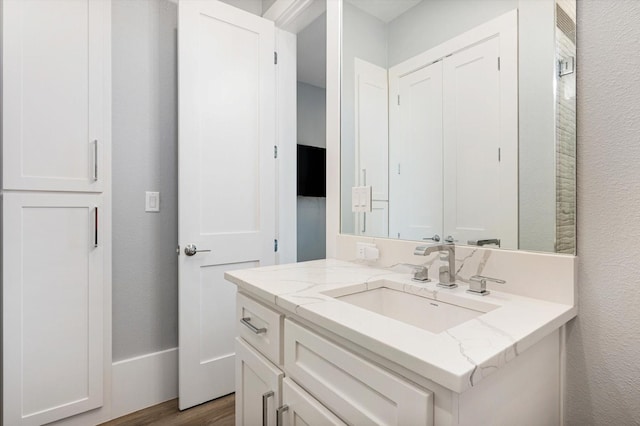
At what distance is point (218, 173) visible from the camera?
75.1 inches

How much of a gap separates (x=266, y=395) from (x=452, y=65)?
1.27m

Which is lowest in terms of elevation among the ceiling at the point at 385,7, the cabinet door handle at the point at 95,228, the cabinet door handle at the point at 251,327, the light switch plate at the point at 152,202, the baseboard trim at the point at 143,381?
the baseboard trim at the point at 143,381

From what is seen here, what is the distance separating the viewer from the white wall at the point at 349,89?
1553 mm

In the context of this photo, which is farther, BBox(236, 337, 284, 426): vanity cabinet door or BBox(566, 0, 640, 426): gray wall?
BBox(236, 337, 284, 426): vanity cabinet door

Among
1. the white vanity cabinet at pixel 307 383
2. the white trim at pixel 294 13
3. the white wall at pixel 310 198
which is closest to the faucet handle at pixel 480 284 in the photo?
the white vanity cabinet at pixel 307 383

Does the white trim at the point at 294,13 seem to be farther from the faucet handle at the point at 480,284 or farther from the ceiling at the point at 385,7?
the faucet handle at the point at 480,284

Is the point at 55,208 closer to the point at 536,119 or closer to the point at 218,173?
the point at 218,173

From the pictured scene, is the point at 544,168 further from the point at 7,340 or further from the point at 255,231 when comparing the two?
the point at 7,340

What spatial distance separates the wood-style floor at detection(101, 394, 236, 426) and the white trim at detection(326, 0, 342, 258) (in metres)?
1.03

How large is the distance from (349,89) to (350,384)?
4.36ft

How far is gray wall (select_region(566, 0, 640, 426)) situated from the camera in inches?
29.8

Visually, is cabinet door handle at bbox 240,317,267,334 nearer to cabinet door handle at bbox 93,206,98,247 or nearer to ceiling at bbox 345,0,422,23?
cabinet door handle at bbox 93,206,98,247

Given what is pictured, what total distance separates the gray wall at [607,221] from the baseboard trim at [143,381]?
1883 mm

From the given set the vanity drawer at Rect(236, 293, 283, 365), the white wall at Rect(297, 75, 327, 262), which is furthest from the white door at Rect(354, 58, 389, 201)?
the white wall at Rect(297, 75, 327, 262)
